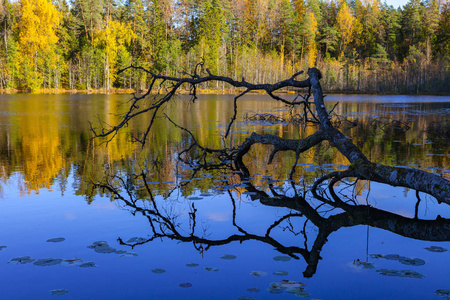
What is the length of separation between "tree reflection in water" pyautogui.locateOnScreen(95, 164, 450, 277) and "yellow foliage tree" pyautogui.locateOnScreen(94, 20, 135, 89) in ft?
187

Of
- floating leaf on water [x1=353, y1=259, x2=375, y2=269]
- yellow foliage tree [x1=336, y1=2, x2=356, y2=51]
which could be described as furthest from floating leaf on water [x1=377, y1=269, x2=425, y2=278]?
A: yellow foliage tree [x1=336, y1=2, x2=356, y2=51]

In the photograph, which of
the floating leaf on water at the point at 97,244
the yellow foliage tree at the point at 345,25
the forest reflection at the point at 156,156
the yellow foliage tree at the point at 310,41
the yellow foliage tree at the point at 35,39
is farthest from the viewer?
the yellow foliage tree at the point at 345,25

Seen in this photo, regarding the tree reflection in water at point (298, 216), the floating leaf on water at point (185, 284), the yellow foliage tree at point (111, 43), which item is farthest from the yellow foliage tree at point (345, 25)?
the floating leaf on water at point (185, 284)

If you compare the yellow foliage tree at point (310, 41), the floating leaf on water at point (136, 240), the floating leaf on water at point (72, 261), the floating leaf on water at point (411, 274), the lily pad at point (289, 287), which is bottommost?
the lily pad at point (289, 287)

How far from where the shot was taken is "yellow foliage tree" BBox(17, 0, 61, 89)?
55125 millimetres

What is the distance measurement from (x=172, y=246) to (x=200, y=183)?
9.68 ft

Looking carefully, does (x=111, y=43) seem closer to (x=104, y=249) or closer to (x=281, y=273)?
(x=104, y=249)

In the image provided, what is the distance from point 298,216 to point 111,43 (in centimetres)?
6023

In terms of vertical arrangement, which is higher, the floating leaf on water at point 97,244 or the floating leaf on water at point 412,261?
the floating leaf on water at point 412,261

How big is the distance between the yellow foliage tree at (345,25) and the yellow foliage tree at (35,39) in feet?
209

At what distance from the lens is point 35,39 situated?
55.5m

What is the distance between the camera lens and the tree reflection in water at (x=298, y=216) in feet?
14.7

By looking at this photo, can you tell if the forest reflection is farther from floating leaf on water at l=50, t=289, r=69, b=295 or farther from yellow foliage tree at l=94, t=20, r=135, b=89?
yellow foliage tree at l=94, t=20, r=135, b=89

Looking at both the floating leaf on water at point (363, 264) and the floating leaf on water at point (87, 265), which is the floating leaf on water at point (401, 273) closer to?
the floating leaf on water at point (363, 264)
